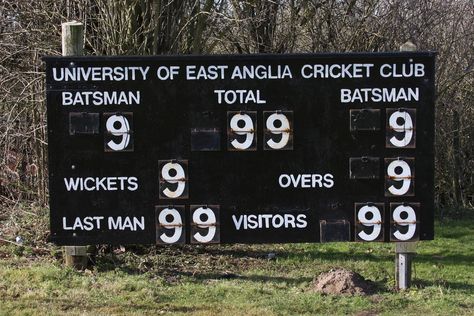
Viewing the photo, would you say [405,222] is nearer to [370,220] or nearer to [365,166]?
[370,220]

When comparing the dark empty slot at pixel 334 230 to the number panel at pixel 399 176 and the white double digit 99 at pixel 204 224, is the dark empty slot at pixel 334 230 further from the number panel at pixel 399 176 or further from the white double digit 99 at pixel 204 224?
the white double digit 99 at pixel 204 224

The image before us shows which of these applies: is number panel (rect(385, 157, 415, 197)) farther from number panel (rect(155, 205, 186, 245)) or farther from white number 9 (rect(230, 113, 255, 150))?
number panel (rect(155, 205, 186, 245))

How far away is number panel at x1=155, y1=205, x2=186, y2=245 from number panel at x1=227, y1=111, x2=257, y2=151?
0.82m

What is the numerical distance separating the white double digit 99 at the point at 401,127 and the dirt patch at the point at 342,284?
1.54m

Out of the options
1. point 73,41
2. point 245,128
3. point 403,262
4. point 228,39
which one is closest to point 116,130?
point 73,41

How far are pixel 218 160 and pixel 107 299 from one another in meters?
1.77

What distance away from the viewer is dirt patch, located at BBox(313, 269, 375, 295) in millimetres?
6930

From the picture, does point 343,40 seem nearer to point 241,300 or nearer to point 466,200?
point 466,200

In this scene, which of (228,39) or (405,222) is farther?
(228,39)

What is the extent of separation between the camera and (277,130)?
21.3 ft

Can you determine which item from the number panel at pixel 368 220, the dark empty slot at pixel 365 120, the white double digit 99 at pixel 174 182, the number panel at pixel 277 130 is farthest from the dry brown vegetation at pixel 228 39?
the number panel at pixel 368 220

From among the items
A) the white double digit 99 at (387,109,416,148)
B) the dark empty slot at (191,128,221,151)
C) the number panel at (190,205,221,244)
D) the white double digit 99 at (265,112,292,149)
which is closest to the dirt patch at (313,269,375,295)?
the number panel at (190,205,221,244)

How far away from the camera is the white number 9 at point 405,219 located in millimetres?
6590

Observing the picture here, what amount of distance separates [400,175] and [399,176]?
1 cm
